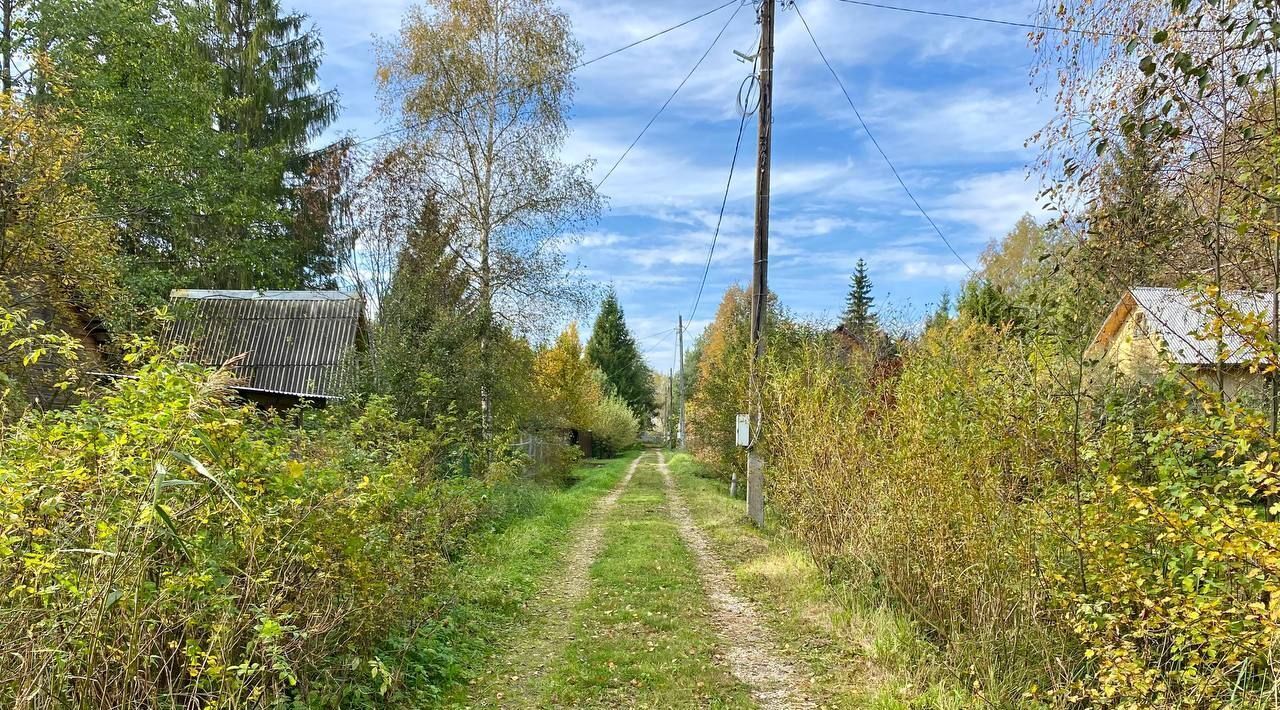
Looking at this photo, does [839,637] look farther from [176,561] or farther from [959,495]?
[176,561]

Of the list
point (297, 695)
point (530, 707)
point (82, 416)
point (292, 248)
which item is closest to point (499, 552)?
point (530, 707)

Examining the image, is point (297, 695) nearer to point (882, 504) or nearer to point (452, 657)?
point (452, 657)

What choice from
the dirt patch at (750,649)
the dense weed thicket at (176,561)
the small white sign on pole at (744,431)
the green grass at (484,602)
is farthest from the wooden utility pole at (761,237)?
the dense weed thicket at (176,561)

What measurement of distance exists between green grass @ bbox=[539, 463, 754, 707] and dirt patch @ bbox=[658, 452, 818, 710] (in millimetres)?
118

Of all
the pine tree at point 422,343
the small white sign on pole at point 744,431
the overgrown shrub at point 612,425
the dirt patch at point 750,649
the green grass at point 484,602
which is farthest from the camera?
the overgrown shrub at point 612,425

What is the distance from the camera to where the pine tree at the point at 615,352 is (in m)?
46.3

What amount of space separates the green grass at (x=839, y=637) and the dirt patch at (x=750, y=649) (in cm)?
13

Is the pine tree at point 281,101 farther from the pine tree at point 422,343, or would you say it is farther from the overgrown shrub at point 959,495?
the overgrown shrub at point 959,495

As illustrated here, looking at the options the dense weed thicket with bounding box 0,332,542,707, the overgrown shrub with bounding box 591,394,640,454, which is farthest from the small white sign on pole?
Result: the overgrown shrub with bounding box 591,394,640,454

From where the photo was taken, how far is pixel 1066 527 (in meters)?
3.31

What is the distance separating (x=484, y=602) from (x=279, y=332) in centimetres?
1338

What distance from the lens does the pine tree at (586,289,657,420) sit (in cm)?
4634

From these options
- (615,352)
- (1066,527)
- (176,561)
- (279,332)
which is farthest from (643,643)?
(615,352)

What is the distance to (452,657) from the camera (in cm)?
484
